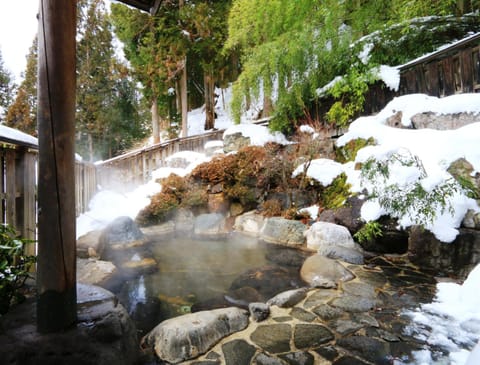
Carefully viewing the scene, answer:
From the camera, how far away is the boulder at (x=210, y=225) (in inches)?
321

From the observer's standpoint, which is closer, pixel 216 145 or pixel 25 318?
pixel 25 318

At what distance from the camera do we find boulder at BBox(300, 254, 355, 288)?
412cm

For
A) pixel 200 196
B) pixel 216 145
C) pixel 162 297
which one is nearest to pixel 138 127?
pixel 216 145

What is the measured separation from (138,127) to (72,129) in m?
19.0

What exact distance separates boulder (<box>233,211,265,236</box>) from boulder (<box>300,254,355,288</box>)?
10.0 feet

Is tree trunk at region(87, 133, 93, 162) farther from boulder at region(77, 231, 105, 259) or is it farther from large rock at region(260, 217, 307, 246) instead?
large rock at region(260, 217, 307, 246)

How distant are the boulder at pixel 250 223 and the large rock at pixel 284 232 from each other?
0.51 metres

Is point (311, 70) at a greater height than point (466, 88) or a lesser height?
greater

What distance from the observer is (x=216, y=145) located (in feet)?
39.6

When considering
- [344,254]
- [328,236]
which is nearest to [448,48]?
[328,236]

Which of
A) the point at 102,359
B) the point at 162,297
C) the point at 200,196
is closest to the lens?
the point at 102,359

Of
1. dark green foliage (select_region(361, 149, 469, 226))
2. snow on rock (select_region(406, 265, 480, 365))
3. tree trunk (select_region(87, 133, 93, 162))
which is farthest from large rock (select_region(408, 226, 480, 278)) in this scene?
tree trunk (select_region(87, 133, 93, 162))

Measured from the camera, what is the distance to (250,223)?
8156 mm

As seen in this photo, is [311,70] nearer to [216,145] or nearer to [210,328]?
[216,145]
